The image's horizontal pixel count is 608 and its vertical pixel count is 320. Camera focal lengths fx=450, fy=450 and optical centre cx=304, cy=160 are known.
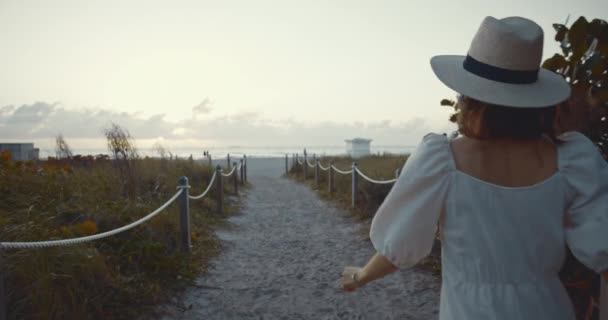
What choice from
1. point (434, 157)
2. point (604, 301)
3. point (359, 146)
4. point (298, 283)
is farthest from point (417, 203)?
point (359, 146)

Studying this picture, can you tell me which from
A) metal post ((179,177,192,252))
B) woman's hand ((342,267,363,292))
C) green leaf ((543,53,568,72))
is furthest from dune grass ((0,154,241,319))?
green leaf ((543,53,568,72))

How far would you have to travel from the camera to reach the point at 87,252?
3.52 m

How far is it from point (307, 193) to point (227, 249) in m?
7.19

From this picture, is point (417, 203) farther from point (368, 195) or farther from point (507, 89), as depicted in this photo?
point (368, 195)

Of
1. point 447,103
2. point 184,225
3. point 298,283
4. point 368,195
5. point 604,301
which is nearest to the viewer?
point 604,301

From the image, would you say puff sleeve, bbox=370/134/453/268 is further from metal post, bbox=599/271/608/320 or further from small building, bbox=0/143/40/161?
small building, bbox=0/143/40/161

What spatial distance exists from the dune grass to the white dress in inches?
98.9

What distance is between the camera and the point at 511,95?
1.35 metres

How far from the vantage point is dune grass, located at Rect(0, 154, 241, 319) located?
290cm

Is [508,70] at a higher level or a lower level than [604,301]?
higher

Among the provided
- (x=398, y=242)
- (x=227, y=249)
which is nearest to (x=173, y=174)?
(x=227, y=249)

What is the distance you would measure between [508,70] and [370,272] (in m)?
0.77

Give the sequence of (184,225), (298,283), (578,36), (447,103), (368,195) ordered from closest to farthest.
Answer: (578,36) < (447,103) < (298,283) < (184,225) < (368,195)

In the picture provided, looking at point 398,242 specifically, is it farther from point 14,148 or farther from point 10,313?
point 14,148
